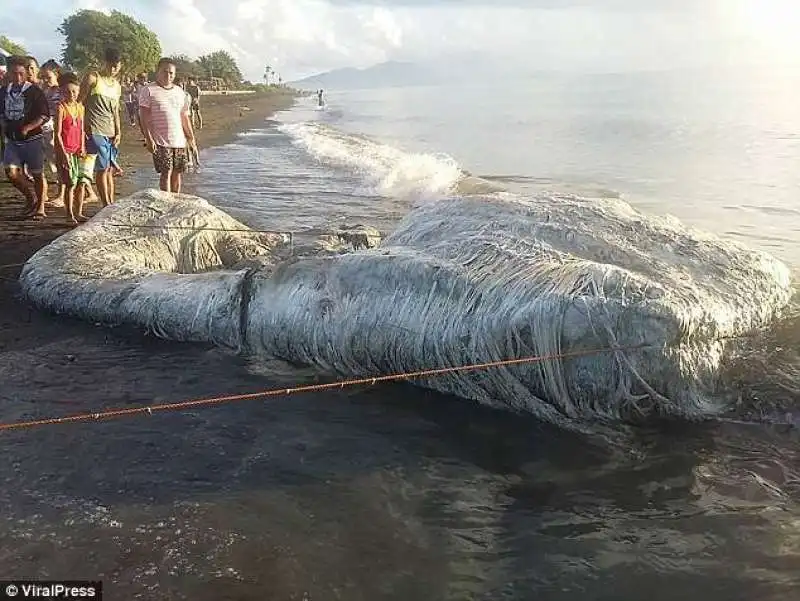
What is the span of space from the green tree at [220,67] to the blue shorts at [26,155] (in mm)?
112159

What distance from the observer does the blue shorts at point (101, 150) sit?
1084cm

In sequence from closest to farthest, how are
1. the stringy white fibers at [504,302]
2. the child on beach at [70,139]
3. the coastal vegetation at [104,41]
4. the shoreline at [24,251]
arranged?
the stringy white fibers at [504,302] → the shoreline at [24,251] → the child on beach at [70,139] → the coastal vegetation at [104,41]

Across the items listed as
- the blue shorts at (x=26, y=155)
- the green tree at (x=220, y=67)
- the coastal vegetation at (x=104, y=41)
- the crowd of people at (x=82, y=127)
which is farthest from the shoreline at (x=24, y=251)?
the green tree at (x=220, y=67)

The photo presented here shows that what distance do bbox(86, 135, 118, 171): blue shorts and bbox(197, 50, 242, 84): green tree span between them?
112m

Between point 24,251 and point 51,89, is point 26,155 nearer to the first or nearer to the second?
point 51,89

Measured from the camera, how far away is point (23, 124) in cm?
1042

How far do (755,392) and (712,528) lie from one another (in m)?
1.48

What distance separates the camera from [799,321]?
5660mm

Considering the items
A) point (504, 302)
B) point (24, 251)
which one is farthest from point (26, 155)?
point (504, 302)

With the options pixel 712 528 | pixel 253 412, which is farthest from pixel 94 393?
pixel 712 528

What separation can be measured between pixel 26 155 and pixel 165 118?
2.16 m

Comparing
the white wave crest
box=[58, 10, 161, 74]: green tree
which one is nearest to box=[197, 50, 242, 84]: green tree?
box=[58, 10, 161, 74]: green tree

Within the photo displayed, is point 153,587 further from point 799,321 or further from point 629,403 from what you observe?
point 799,321

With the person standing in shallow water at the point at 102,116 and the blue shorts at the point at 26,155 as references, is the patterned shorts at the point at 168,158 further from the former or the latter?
the blue shorts at the point at 26,155
